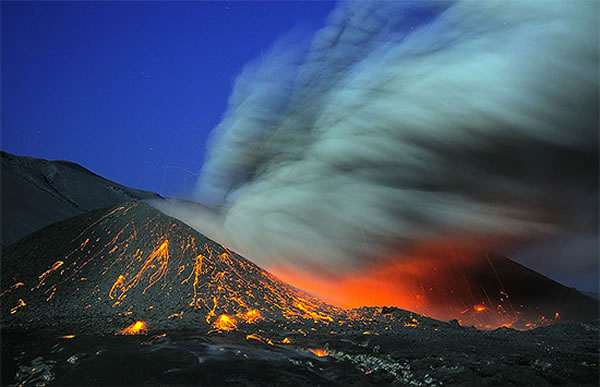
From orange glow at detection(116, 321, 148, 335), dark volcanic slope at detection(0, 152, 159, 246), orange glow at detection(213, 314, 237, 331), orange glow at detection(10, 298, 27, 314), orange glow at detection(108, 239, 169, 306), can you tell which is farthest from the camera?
dark volcanic slope at detection(0, 152, 159, 246)

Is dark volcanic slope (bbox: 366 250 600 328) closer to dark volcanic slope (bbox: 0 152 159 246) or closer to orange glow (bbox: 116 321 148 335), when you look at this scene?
→ orange glow (bbox: 116 321 148 335)

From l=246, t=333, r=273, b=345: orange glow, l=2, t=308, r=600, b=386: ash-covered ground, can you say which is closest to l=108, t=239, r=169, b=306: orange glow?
l=2, t=308, r=600, b=386: ash-covered ground

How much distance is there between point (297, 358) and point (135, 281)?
7027mm

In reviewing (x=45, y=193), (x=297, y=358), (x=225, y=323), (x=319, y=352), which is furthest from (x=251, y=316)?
(x=45, y=193)

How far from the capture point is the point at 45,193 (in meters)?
35.9

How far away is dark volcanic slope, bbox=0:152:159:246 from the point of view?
2623cm

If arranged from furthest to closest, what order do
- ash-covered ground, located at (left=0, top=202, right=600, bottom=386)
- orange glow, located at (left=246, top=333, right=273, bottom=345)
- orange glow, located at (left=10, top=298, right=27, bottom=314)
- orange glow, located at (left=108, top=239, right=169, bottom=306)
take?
orange glow, located at (left=108, top=239, right=169, bottom=306)
orange glow, located at (left=10, top=298, right=27, bottom=314)
orange glow, located at (left=246, top=333, right=273, bottom=345)
ash-covered ground, located at (left=0, top=202, right=600, bottom=386)

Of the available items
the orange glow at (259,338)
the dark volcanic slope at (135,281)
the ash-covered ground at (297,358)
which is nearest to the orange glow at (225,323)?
the dark volcanic slope at (135,281)

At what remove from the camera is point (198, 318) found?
33.0ft

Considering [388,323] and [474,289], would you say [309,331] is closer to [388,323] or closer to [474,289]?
[388,323]

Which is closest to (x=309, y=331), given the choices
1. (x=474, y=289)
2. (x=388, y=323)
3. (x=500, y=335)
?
(x=388, y=323)

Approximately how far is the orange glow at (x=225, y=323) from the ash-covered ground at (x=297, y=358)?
51 cm

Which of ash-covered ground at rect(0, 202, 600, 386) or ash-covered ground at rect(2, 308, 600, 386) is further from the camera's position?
ash-covered ground at rect(0, 202, 600, 386)

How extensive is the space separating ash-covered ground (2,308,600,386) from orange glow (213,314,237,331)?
506 mm
